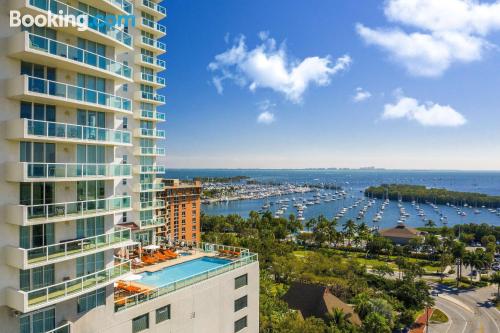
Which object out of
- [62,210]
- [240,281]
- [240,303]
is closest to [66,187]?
[62,210]

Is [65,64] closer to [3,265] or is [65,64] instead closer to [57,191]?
[57,191]

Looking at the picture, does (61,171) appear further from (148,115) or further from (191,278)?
(148,115)

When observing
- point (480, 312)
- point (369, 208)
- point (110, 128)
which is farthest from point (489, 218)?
point (110, 128)

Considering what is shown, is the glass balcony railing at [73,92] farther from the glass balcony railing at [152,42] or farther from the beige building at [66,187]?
the glass balcony railing at [152,42]

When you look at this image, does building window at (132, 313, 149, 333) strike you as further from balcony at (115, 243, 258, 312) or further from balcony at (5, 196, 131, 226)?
balcony at (5, 196, 131, 226)

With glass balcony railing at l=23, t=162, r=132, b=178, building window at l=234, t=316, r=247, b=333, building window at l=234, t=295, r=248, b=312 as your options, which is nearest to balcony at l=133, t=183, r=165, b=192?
building window at l=234, t=295, r=248, b=312

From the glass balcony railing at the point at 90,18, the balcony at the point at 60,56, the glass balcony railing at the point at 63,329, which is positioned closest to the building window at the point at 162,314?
the glass balcony railing at the point at 63,329

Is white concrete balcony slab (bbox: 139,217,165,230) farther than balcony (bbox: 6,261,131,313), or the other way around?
white concrete balcony slab (bbox: 139,217,165,230)
